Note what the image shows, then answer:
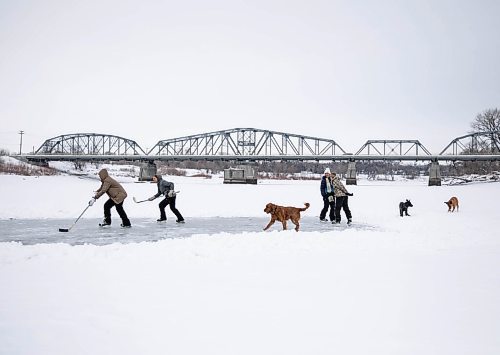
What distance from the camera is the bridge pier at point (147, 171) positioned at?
273 ft

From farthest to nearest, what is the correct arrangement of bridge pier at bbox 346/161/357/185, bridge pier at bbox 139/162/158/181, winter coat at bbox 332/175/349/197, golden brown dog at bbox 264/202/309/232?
1. bridge pier at bbox 139/162/158/181
2. bridge pier at bbox 346/161/357/185
3. winter coat at bbox 332/175/349/197
4. golden brown dog at bbox 264/202/309/232

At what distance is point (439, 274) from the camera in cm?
630

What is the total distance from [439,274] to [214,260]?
3.84 metres

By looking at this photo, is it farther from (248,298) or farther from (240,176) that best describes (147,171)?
(248,298)

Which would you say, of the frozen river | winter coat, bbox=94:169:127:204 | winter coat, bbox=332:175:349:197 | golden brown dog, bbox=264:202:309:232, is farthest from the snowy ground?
winter coat, bbox=332:175:349:197

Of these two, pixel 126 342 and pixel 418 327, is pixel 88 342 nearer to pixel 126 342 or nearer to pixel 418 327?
pixel 126 342

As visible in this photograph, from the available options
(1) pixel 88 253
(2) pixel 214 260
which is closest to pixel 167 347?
(2) pixel 214 260

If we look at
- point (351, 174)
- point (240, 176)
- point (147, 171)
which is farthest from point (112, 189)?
point (147, 171)

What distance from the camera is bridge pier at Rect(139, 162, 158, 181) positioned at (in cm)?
8306

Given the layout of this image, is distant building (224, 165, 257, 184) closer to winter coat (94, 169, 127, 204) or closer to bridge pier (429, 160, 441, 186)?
bridge pier (429, 160, 441, 186)

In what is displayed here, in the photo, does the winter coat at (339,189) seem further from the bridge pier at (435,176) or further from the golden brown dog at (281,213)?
the bridge pier at (435,176)

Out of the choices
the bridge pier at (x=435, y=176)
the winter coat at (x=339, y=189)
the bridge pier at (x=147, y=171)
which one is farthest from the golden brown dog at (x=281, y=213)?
the bridge pier at (x=147, y=171)

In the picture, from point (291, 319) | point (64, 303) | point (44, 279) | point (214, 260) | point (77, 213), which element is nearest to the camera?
point (291, 319)

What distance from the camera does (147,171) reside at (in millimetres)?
87688
